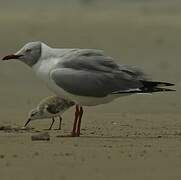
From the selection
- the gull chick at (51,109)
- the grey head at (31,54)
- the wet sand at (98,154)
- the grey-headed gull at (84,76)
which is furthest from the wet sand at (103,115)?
the grey head at (31,54)

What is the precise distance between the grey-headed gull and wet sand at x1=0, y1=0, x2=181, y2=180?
529 mm

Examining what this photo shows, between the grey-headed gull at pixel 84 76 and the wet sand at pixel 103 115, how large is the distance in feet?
1.74

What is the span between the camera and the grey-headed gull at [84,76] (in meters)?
10.5

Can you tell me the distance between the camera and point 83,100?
1073 centimetres

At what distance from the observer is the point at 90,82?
10.6m

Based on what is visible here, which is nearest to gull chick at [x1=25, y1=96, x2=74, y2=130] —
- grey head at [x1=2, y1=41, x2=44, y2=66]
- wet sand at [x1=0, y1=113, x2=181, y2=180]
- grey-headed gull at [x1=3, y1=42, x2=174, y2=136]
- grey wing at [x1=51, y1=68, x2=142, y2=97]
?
wet sand at [x1=0, y1=113, x2=181, y2=180]

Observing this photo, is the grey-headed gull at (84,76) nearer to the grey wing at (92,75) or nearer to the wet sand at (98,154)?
the grey wing at (92,75)

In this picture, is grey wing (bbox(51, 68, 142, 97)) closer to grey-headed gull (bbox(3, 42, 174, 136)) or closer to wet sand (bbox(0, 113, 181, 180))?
grey-headed gull (bbox(3, 42, 174, 136))

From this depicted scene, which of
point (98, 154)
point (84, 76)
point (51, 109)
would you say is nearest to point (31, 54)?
point (84, 76)

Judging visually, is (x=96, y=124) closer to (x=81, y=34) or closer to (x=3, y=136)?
(x=3, y=136)

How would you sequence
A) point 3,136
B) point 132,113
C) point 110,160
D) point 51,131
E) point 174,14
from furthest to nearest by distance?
point 174,14
point 132,113
point 51,131
point 3,136
point 110,160

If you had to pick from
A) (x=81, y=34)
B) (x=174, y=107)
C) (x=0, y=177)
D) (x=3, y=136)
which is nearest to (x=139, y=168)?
(x=0, y=177)

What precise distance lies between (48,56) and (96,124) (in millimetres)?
1694

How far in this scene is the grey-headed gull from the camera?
10523mm
